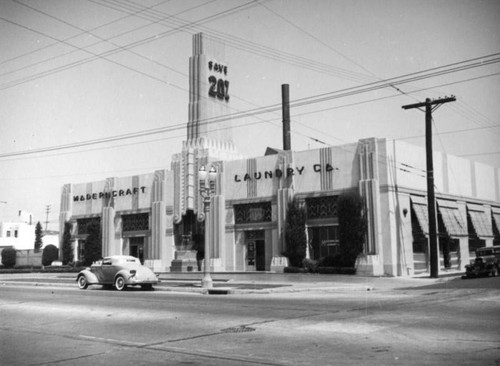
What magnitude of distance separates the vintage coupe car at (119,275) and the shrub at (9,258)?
129ft

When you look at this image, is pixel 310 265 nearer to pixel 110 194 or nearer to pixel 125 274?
pixel 125 274

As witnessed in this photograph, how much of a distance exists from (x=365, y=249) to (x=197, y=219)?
1542 centimetres

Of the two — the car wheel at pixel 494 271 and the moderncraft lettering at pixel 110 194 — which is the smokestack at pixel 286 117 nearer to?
the moderncraft lettering at pixel 110 194

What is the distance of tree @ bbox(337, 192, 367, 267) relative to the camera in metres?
35.2

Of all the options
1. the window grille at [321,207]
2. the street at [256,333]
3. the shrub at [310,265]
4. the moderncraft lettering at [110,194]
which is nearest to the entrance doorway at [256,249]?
the window grille at [321,207]

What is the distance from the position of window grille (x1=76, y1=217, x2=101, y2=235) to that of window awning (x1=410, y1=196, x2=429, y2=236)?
2910cm

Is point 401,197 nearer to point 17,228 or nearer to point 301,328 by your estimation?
point 301,328

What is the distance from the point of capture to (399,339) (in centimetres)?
977

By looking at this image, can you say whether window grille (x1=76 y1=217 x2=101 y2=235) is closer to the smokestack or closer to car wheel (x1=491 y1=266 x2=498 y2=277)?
the smokestack

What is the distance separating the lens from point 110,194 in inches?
2002

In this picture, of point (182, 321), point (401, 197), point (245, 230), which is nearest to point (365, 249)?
point (401, 197)

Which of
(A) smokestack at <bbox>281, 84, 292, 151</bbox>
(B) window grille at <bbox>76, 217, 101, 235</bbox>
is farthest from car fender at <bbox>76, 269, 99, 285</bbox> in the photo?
(A) smokestack at <bbox>281, 84, 292, 151</bbox>

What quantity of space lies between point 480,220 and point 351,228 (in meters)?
15.4

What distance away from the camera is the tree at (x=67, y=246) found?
5294 cm
